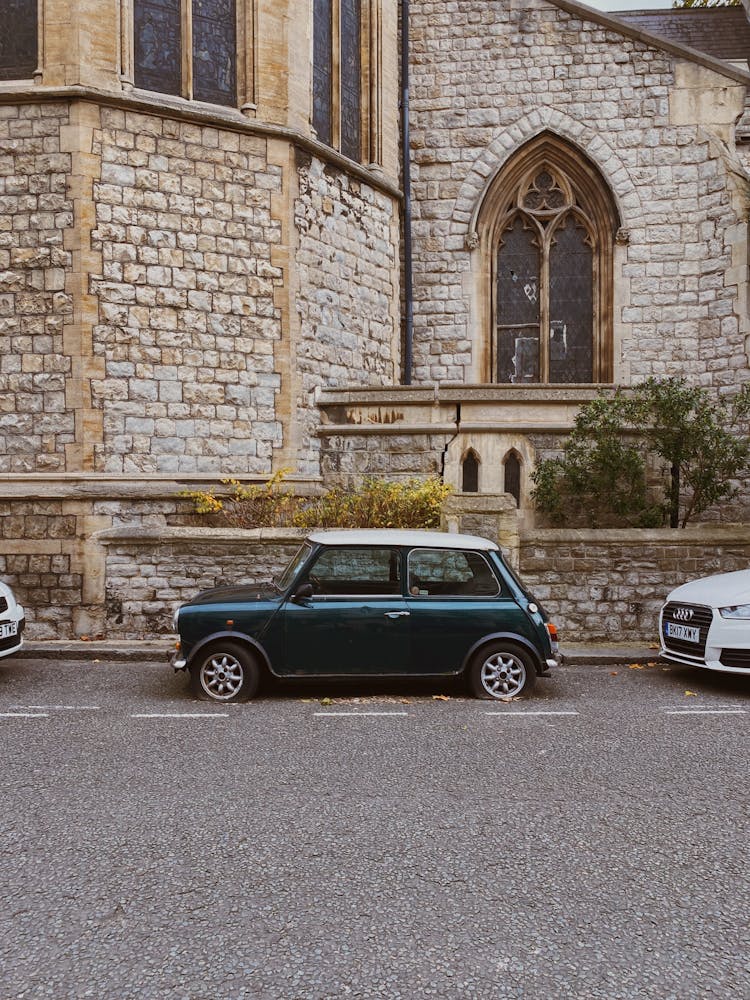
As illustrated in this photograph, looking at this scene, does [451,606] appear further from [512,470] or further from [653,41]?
[653,41]

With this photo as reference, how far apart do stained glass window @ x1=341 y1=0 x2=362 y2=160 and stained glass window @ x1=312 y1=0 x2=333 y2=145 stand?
35 centimetres

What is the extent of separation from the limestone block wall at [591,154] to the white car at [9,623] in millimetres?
8680

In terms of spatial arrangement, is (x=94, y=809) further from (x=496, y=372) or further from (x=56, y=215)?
(x=496, y=372)

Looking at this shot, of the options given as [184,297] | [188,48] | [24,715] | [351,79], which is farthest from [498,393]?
[24,715]

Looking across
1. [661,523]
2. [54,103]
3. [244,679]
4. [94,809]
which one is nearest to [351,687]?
[244,679]

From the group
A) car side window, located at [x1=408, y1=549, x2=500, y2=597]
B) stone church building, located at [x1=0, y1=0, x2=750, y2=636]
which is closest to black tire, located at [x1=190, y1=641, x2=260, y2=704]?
car side window, located at [x1=408, y1=549, x2=500, y2=597]

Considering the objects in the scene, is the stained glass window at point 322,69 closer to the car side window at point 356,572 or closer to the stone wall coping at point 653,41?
the stone wall coping at point 653,41

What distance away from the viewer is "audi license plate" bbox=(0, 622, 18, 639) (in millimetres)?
7562

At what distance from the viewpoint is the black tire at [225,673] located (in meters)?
6.99

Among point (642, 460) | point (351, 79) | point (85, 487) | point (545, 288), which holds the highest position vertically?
point (351, 79)

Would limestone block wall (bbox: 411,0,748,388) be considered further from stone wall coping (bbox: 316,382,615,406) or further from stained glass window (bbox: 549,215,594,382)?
stone wall coping (bbox: 316,382,615,406)

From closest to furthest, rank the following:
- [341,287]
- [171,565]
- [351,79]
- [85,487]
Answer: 1. [171,565]
2. [85,487]
3. [341,287]
4. [351,79]

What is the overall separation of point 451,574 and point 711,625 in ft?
7.97

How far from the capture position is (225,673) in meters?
7.02
